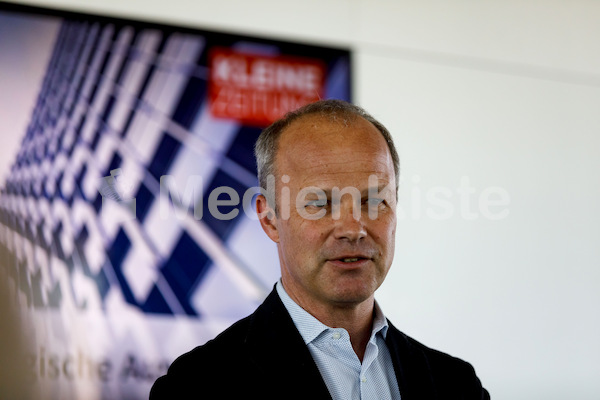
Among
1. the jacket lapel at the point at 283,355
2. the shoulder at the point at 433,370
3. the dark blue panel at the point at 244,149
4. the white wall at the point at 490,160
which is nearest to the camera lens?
the jacket lapel at the point at 283,355

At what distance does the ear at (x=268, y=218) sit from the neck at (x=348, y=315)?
0.44 feet

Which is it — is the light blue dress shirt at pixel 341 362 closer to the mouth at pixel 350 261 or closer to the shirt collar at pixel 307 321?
the shirt collar at pixel 307 321

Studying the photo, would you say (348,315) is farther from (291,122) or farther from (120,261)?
(120,261)

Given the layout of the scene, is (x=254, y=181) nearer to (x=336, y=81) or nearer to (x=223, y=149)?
(x=223, y=149)

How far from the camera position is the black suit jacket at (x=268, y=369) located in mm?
1232

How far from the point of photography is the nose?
49.2 inches

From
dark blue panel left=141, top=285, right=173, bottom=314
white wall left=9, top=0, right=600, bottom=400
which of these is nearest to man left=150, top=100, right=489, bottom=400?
dark blue panel left=141, top=285, right=173, bottom=314

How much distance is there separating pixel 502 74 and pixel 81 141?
5.87 ft

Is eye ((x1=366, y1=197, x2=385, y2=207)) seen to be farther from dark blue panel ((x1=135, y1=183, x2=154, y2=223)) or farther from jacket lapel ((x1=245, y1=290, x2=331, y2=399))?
dark blue panel ((x1=135, y1=183, x2=154, y2=223))

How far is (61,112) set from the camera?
7.39 feet

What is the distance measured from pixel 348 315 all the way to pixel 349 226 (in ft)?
0.57

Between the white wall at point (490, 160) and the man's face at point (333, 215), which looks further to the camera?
the white wall at point (490, 160)

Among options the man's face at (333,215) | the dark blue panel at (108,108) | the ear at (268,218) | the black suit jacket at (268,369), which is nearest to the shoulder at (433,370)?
the black suit jacket at (268,369)

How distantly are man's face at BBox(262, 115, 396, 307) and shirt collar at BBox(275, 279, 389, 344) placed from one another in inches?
0.6
